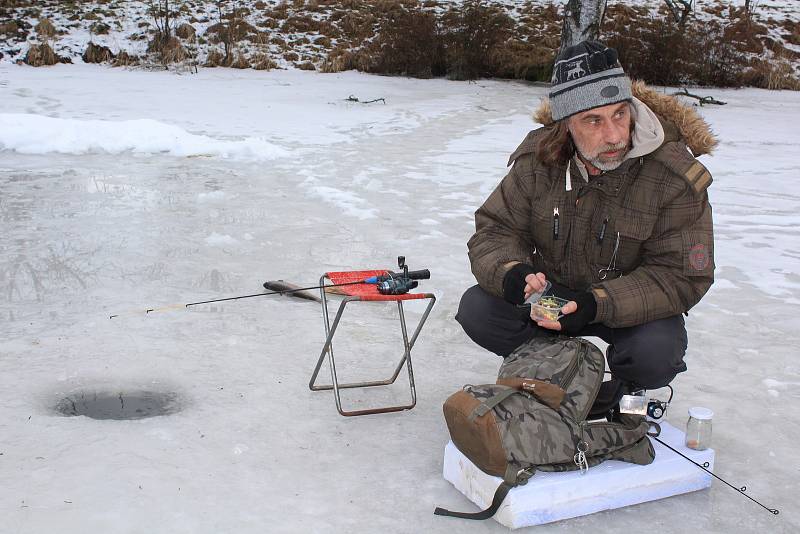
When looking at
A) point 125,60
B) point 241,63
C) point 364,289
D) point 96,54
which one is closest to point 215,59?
point 241,63

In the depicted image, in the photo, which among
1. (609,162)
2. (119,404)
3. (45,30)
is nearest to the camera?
(609,162)

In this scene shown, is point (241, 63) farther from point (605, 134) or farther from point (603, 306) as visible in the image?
point (603, 306)

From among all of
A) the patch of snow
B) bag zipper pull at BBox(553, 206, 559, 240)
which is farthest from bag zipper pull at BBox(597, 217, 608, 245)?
the patch of snow

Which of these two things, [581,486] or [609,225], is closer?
[581,486]

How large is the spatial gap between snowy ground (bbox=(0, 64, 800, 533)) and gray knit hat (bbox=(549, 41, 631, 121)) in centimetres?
116

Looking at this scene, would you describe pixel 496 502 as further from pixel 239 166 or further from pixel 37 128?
pixel 37 128

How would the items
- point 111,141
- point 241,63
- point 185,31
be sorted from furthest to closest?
point 185,31, point 241,63, point 111,141

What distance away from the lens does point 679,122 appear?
2.85m

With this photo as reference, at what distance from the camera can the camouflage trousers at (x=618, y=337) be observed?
8.77 ft

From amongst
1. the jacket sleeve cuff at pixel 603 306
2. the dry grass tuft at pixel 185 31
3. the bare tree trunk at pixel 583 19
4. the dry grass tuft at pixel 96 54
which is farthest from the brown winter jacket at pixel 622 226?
the dry grass tuft at pixel 185 31

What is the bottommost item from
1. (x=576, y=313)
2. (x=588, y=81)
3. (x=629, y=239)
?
(x=576, y=313)

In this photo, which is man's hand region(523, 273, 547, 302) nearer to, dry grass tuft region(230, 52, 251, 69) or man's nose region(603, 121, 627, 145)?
man's nose region(603, 121, 627, 145)

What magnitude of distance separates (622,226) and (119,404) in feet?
5.87

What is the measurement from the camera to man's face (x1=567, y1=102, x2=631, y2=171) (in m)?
2.71
